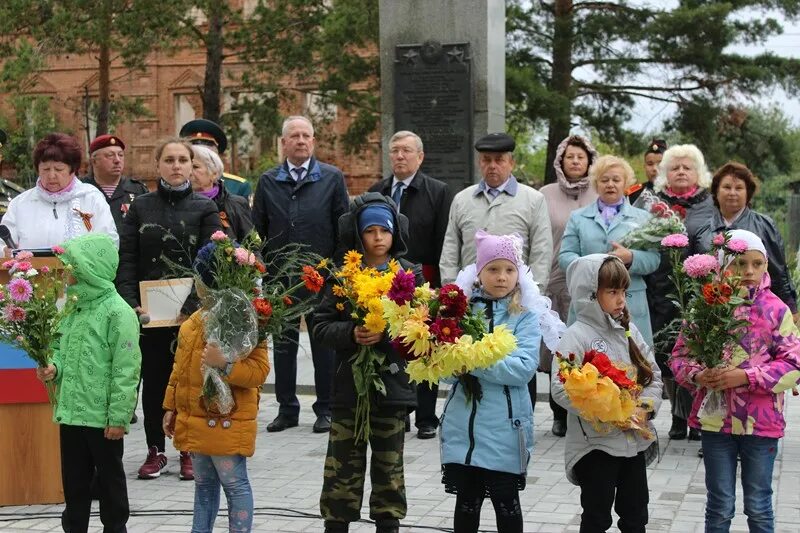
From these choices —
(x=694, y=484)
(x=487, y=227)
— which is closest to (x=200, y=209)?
(x=487, y=227)

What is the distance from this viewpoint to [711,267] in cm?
545

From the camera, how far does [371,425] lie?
5922mm

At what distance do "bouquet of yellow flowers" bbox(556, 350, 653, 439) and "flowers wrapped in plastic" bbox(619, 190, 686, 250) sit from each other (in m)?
3.00

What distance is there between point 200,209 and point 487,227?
81.5 inches

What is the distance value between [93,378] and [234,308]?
2.70 feet

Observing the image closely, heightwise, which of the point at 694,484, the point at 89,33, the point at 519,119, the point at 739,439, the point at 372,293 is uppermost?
the point at 89,33

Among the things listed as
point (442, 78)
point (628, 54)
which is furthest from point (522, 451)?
point (628, 54)

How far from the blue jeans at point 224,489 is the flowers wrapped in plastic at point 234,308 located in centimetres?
20

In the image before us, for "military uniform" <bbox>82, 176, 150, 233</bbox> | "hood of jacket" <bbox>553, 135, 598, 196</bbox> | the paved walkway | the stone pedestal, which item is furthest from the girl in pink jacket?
the stone pedestal

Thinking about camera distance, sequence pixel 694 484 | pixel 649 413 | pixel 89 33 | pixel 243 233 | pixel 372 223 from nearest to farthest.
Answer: pixel 649 413
pixel 372 223
pixel 694 484
pixel 243 233
pixel 89 33

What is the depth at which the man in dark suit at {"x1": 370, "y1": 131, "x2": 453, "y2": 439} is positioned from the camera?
30.1 ft

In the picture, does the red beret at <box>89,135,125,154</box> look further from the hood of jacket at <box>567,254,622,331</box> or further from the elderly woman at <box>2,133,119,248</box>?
the hood of jacket at <box>567,254,622,331</box>

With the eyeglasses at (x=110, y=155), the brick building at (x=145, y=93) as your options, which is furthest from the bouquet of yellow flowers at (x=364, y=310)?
the brick building at (x=145, y=93)

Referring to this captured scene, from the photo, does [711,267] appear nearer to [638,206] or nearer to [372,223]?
[372,223]
